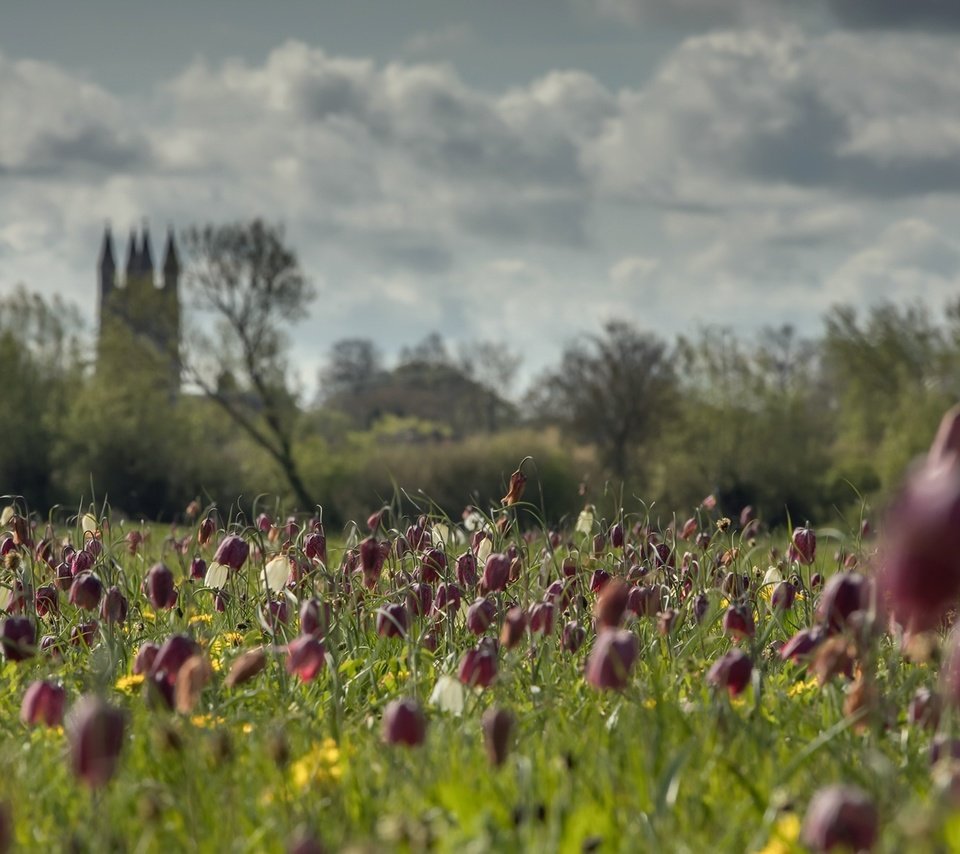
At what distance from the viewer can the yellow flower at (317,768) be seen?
292 centimetres

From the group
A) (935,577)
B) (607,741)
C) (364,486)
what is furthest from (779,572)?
(364,486)

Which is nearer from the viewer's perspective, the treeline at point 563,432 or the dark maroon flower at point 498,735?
the dark maroon flower at point 498,735

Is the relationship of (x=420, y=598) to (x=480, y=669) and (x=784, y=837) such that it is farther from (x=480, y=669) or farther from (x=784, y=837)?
(x=784, y=837)

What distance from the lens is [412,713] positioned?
272 cm

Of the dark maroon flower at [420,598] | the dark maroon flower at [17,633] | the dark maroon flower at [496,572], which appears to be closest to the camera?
the dark maroon flower at [17,633]

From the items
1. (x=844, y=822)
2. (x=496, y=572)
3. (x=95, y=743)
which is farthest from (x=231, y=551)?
(x=844, y=822)

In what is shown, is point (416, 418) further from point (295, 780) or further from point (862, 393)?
point (295, 780)

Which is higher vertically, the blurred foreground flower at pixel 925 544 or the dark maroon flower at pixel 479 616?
the blurred foreground flower at pixel 925 544

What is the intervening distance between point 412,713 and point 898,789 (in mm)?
1018

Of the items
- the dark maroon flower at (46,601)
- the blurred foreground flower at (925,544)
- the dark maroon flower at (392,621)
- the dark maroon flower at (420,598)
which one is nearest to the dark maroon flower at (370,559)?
the dark maroon flower at (420,598)

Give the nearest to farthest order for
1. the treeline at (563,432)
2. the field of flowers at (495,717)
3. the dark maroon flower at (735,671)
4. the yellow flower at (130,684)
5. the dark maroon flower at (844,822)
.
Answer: the dark maroon flower at (844,822)
the field of flowers at (495,717)
the dark maroon flower at (735,671)
the yellow flower at (130,684)
the treeline at (563,432)

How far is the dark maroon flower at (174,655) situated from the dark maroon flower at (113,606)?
927 millimetres

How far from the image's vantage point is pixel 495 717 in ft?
8.91

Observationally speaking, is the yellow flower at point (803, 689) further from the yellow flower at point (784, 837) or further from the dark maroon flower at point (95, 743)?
the dark maroon flower at point (95, 743)
